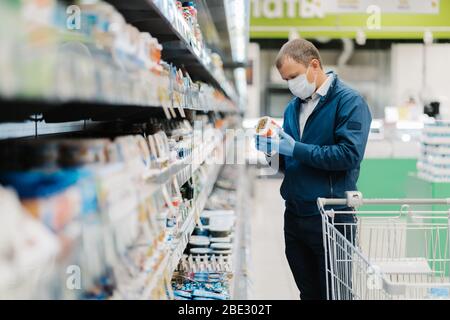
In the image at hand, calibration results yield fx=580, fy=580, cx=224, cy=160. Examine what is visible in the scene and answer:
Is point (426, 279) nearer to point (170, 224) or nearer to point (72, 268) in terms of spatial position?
point (170, 224)

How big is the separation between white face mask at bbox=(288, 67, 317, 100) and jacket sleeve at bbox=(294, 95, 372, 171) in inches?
6.3

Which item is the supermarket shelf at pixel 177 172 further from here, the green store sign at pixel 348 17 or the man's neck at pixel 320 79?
the green store sign at pixel 348 17

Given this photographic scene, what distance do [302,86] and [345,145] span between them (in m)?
0.34

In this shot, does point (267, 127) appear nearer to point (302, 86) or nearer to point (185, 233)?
point (302, 86)

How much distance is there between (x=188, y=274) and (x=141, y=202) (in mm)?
1623

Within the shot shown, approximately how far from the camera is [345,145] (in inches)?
97.0

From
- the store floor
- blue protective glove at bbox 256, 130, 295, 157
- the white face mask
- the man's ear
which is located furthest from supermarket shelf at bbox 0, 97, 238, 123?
the store floor

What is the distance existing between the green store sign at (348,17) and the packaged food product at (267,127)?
526 cm

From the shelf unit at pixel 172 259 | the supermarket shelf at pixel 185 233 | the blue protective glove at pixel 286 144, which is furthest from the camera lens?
the blue protective glove at pixel 286 144

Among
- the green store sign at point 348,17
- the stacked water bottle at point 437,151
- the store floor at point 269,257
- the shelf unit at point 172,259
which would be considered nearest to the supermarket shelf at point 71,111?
the shelf unit at point 172,259

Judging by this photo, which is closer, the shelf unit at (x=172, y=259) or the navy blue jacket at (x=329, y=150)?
the shelf unit at (x=172, y=259)

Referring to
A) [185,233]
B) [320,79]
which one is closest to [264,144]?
[320,79]

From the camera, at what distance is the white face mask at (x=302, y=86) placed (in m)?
2.58
